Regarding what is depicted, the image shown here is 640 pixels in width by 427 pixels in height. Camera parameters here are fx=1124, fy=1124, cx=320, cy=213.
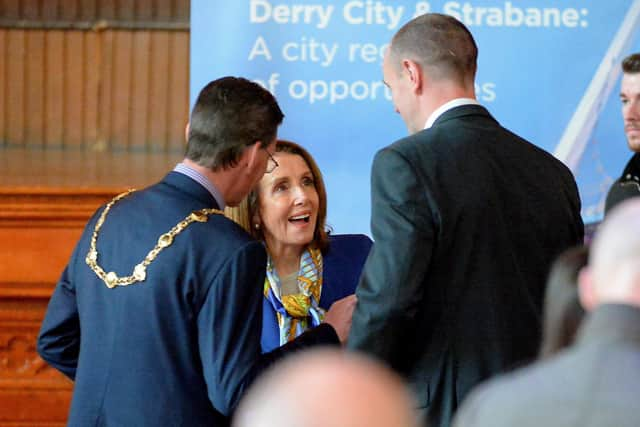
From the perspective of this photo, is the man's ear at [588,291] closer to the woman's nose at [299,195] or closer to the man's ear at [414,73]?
the man's ear at [414,73]

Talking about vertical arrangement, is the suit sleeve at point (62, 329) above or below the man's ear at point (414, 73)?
below

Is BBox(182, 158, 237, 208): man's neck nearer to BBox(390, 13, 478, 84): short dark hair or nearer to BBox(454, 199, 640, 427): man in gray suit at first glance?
BBox(390, 13, 478, 84): short dark hair

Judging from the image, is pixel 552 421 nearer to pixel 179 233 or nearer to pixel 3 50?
pixel 179 233

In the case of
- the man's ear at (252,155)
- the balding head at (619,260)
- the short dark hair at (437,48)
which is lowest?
the man's ear at (252,155)

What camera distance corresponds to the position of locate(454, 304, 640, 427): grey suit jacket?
1.12m

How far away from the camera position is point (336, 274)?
3318 millimetres

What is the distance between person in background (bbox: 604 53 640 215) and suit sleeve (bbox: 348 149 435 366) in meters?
1.76

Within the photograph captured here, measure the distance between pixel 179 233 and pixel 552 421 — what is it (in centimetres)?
150

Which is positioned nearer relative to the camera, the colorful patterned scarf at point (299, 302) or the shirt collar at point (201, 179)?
the shirt collar at point (201, 179)

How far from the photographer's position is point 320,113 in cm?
489

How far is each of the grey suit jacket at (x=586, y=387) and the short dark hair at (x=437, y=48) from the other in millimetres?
1625

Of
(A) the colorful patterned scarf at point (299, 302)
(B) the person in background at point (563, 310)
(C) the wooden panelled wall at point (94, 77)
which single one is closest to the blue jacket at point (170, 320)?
(A) the colorful patterned scarf at point (299, 302)

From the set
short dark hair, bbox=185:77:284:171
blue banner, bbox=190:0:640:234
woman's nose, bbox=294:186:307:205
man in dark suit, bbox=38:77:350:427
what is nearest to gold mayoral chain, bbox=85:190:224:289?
man in dark suit, bbox=38:77:350:427

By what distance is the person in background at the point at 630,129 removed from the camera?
13.7ft
